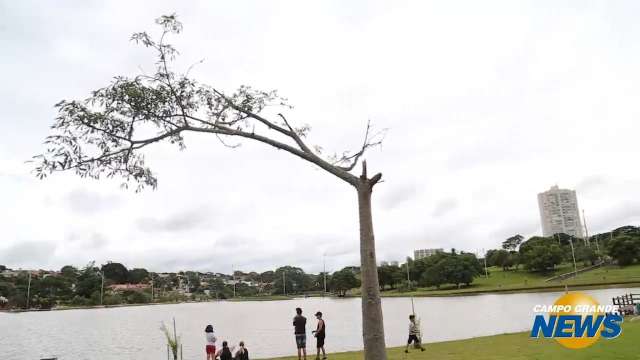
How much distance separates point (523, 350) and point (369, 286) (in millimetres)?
7991

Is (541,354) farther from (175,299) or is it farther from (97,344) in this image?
(175,299)

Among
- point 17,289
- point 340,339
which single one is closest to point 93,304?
point 17,289

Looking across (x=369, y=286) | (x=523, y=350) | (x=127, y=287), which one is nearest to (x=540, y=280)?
(x=523, y=350)

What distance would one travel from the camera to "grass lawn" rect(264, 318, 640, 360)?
42.7 feet

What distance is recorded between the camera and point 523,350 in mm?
15500

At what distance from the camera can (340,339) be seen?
31.4 m

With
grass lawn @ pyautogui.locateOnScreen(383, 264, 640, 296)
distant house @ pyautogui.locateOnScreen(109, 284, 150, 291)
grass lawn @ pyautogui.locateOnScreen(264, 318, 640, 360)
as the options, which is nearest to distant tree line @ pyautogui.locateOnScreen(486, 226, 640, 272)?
grass lawn @ pyautogui.locateOnScreen(383, 264, 640, 296)

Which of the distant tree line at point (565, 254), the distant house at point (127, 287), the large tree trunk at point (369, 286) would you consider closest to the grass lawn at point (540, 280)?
the distant tree line at point (565, 254)

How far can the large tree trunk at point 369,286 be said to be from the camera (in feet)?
32.9

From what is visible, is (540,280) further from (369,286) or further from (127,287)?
(127,287)

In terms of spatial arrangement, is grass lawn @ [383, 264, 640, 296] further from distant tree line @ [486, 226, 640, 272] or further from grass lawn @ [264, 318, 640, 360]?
grass lawn @ [264, 318, 640, 360]

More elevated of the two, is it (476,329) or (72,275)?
(72,275)

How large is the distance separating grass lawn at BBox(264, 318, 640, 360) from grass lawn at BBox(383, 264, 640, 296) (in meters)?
30.8

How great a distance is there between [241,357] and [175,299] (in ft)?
537
